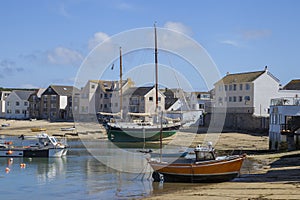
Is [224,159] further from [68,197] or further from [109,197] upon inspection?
[68,197]

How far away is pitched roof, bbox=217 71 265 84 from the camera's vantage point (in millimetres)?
81694

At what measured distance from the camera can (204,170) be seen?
2867 cm

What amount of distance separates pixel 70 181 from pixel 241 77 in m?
57.2

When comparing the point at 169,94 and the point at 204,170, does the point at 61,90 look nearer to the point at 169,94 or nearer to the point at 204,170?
the point at 169,94

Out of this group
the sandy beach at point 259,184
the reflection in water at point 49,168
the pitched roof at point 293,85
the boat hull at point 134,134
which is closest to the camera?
the sandy beach at point 259,184

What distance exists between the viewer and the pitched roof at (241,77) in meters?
81.7

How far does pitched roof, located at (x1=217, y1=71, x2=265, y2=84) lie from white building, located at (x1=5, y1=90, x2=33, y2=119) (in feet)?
189

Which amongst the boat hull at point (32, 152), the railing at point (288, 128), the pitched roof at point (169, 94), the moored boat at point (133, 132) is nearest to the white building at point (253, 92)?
the moored boat at point (133, 132)

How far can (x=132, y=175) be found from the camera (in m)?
35.0

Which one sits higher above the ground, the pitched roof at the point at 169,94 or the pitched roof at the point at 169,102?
the pitched roof at the point at 169,94

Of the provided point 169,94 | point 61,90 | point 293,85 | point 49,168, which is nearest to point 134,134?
point 49,168

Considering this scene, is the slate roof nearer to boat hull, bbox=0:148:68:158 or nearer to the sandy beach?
boat hull, bbox=0:148:68:158

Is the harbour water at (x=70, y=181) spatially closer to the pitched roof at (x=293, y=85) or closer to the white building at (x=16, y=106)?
the pitched roof at (x=293, y=85)

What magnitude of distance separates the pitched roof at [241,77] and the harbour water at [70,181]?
44.0 meters
